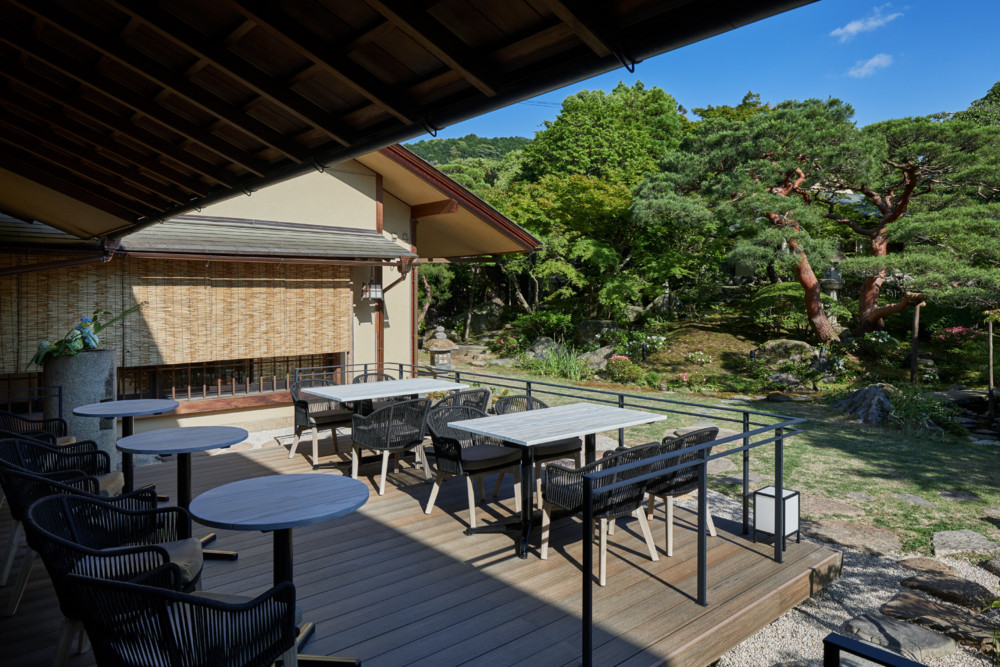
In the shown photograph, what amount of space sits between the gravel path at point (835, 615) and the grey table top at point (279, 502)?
2.56 metres

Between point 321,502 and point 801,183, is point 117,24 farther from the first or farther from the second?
point 801,183

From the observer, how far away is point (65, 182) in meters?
5.21

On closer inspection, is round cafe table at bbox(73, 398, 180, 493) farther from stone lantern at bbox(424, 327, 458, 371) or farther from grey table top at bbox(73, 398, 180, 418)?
stone lantern at bbox(424, 327, 458, 371)

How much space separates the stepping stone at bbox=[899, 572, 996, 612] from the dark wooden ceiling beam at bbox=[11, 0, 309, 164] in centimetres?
554

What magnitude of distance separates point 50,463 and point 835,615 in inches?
218

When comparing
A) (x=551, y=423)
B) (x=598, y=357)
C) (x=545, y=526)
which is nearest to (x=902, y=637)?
(x=545, y=526)

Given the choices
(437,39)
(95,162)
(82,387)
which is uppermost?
(95,162)

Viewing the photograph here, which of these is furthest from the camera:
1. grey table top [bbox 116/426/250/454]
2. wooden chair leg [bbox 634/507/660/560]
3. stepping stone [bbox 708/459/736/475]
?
stepping stone [bbox 708/459/736/475]

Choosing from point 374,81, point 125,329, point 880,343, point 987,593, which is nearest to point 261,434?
point 125,329

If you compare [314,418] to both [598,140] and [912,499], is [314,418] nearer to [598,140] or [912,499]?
[912,499]

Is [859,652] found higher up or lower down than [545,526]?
higher up

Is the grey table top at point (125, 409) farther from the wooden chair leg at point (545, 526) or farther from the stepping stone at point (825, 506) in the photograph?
the stepping stone at point (825, 506)

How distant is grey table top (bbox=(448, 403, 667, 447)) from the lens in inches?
164

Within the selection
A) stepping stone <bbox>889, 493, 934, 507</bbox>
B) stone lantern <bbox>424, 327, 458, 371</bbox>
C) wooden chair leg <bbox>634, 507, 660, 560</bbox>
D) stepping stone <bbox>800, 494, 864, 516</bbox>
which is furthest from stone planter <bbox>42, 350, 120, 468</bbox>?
stone lantern <bbox>424, 327, 458, 371</bbox>
